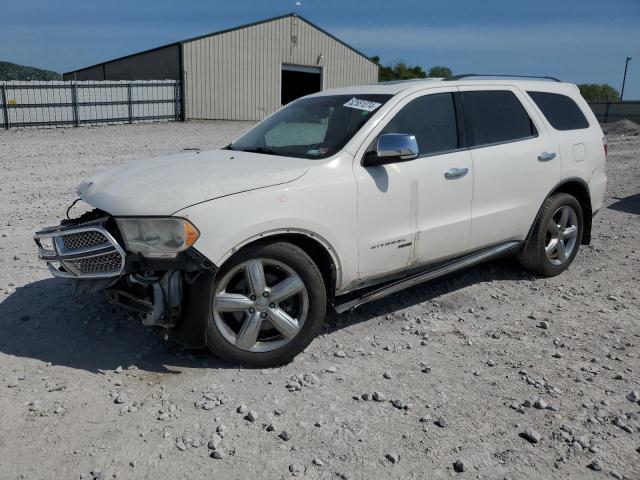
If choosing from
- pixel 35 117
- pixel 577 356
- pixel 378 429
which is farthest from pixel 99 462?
pixel 35 117

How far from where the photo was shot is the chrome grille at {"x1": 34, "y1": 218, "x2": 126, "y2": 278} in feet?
11.3

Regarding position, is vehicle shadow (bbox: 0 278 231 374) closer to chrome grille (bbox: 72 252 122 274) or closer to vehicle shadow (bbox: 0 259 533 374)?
vehicle shadow (bbox: 0 259 533 374)

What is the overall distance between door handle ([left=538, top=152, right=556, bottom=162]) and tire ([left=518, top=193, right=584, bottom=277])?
1.28 ft

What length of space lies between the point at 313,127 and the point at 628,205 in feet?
22.3

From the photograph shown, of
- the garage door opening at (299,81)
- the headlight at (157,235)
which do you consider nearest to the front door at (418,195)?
the headlight at (157,235)

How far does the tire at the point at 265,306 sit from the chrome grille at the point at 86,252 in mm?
618

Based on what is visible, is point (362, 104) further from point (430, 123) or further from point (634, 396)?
point (634, 396)

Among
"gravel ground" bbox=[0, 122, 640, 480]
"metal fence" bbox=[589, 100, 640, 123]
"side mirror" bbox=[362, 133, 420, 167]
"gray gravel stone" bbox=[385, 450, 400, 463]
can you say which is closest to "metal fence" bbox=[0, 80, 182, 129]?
"gravel ground" bbox=[0, 122, 640, 480]

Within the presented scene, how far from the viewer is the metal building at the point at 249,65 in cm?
2922

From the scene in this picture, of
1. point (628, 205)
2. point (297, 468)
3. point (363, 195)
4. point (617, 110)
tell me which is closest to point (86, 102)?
point (628, 205)

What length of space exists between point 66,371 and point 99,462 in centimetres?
105

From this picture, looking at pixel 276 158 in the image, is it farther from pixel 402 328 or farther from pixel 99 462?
pixel 99 462

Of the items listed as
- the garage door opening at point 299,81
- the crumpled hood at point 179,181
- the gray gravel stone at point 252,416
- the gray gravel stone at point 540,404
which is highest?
the garage door opening at point 299,81

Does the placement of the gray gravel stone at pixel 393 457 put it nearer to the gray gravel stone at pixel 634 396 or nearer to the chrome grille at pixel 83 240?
the gray gravel stone at pixel 634 396
